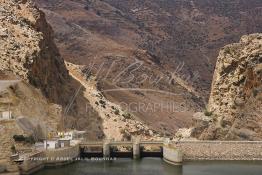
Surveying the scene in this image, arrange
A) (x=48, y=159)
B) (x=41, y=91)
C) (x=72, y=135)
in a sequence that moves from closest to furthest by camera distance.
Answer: (x=48, y=159) < (x=72, y=135) < (x=41, y=91)

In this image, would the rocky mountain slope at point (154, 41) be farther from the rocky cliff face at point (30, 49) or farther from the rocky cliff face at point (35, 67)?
the rocky cliff face at point (30, 49)

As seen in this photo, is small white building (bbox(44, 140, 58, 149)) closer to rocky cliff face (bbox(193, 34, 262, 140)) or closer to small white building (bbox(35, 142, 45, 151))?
small white building (bbox(35, 142, 45, 151))

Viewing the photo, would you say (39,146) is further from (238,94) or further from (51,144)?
(238,94)

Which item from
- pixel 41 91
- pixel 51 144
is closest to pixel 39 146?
pixel 51 144

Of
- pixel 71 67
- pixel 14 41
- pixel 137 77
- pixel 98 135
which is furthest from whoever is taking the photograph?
pixel 137 77

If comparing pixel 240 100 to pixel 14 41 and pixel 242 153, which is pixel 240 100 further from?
pixel 14 41

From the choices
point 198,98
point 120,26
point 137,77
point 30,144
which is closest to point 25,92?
point 30,144

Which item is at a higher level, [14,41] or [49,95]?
[14,41]

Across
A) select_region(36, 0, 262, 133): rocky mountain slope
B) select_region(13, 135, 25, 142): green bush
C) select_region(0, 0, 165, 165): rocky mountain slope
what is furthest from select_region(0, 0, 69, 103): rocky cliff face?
select_region(36, 0, 262, 133): rocky mountain slope
